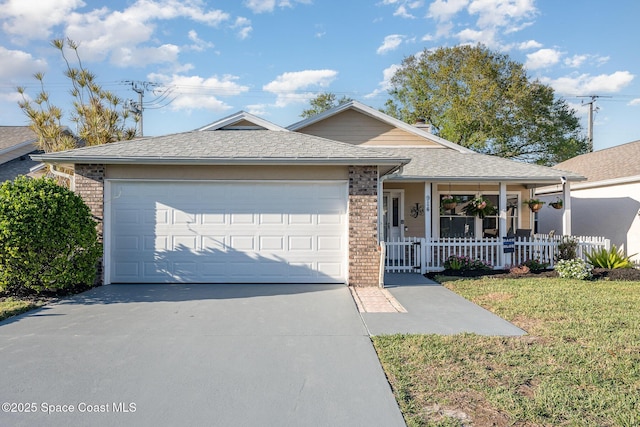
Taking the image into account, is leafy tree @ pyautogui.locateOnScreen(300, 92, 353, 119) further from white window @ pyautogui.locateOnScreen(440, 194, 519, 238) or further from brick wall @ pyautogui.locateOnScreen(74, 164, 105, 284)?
brick wall @ pyautogui.locateOnScreen(74, 164, 105, 284)

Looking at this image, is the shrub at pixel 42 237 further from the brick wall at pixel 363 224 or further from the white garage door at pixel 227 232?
the brick wall at pixel 363 224

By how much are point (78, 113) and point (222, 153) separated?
899 centimetres

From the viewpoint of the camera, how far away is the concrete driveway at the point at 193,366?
319cm

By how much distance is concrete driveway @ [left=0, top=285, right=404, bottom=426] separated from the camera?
3193mm

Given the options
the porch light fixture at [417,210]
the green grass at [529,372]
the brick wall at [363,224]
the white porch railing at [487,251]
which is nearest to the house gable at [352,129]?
the porch light fixture at [417,210]

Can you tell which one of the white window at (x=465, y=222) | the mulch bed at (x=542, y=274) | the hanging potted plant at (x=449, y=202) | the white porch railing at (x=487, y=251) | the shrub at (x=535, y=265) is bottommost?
the mulch bed at (x=542, y=274)

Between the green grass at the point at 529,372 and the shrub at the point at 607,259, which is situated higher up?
the shrub at the point at 607,259

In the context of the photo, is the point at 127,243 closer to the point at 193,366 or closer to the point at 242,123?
the point at 242,123

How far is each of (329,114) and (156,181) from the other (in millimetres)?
6987

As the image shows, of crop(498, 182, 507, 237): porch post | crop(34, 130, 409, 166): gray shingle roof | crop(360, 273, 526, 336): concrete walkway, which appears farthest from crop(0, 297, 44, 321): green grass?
crop(498, 182, 507, 237): porch post

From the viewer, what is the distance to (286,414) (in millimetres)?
3186

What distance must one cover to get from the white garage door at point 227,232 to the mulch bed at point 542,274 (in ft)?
11.2

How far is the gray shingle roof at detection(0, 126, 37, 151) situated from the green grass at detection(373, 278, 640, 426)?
18.9 m

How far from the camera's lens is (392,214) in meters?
13.1
